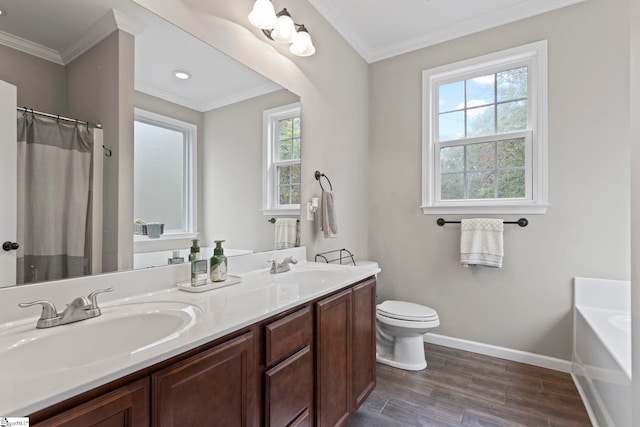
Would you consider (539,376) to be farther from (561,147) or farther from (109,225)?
(109,225)

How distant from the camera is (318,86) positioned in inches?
90.0

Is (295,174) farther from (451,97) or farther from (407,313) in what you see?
(451,97)

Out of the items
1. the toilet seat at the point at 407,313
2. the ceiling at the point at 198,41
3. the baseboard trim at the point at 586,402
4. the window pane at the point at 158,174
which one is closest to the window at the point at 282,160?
the ceiling at the point at 198,41

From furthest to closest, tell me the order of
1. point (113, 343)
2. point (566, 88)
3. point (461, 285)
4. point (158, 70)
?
point (461, 285) < point (566, 88) < point (158, 70) < point (113, 343)

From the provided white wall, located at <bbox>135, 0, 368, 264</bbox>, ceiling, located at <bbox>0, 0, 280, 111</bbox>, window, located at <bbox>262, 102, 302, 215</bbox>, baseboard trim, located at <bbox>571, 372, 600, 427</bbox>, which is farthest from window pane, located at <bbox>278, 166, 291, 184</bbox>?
baseboard trim, located at <bbox>571, 372, 600, 427</bbox>

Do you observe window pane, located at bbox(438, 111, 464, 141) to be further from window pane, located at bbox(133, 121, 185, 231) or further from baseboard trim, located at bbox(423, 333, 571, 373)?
window pane, located at bbox(133, 121, 185, 231)

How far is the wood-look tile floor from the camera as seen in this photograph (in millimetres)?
1696

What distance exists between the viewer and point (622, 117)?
2008mm

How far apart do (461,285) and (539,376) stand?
2.54ft

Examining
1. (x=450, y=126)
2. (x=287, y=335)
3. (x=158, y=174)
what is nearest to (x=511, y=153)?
(x=450, y=126)

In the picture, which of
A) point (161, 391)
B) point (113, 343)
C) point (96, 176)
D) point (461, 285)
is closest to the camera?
point (161, 391)

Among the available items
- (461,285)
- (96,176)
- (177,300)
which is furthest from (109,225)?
(461,285)

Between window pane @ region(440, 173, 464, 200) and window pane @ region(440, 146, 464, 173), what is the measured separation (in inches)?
2.1

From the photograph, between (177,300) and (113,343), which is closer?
(113,343)
